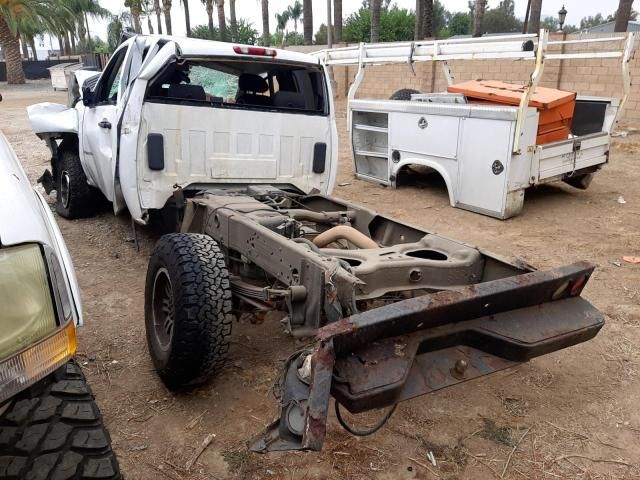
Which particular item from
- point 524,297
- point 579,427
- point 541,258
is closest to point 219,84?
point 541,258

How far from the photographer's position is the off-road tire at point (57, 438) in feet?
6.04

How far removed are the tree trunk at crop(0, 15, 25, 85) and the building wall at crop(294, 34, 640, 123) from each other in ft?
72.2

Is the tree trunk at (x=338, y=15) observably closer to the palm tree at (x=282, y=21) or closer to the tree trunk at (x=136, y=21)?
the tree trunk at (x=136, y=21)

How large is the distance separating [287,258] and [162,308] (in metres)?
0.99

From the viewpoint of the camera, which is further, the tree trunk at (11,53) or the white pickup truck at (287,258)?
the tree trunk at (11,53)

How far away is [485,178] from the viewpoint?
6.60 meters

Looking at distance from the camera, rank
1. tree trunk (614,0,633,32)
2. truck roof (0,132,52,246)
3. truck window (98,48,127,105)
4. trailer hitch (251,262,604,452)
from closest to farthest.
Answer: truck roof (0,132,52,246)
trailer hitch (251,262,604,452)
truck window (98,48,127,105)
tree trunk (614,0,633,32)

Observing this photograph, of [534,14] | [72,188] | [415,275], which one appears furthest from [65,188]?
[534,14]

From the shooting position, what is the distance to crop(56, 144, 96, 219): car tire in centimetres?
605

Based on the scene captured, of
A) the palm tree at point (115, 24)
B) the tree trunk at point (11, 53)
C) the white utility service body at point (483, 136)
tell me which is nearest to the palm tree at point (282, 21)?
→ the palm tree at point (115, 24)

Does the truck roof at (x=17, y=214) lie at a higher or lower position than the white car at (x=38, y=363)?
higher

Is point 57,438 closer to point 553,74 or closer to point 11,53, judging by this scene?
point 553,74

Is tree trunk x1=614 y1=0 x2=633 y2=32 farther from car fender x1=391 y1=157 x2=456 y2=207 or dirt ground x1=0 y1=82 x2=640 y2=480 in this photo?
dirt ground x1=0 y1=82 x2=640 y2=480

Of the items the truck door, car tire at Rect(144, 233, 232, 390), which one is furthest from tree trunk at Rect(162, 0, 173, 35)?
car tire at Rect(144, 233, 232, 390)
